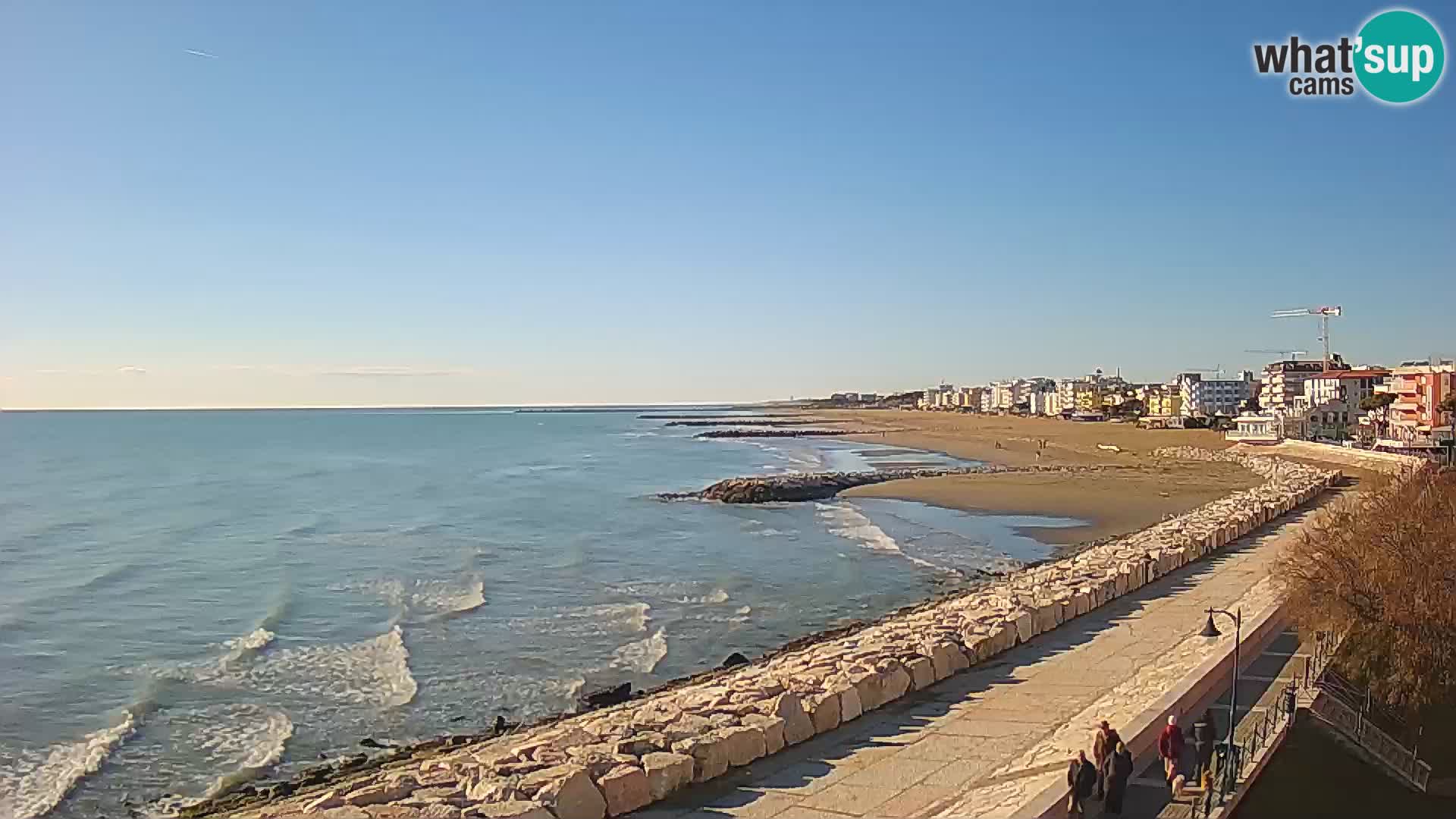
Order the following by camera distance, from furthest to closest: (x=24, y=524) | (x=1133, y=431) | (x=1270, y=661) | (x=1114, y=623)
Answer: (x=1133, y=431)
(x=24, y=524)
(x=1114, y=623)
(x=1270, y=661)

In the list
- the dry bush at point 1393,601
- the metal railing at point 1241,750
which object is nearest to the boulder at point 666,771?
the metal railing at point 1241,750

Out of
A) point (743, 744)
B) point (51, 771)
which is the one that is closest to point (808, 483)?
point (51, 771)

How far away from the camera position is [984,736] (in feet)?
39.7

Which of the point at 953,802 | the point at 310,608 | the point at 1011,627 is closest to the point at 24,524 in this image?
the point at 310,608

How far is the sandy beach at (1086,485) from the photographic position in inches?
1542

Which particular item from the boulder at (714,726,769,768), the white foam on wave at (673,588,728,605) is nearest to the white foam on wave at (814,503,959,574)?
the white foam on wave at (673,588,728,605)

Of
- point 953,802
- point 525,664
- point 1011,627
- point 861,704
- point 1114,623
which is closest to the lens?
point 953,802

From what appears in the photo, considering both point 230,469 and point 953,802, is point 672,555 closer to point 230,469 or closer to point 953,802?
point 953,802

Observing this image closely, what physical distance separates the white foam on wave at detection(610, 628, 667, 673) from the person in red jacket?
Answer: 9.68 metres

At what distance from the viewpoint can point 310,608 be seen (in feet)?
84.8

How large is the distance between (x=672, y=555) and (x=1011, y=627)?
16.6m

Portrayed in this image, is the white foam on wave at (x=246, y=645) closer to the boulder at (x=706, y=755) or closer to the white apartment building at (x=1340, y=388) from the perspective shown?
the boulder at (x=706, y=755)

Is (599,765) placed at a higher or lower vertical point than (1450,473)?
lower

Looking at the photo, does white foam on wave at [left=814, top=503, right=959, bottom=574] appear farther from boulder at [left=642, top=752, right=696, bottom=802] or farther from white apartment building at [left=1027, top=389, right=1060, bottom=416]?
white apartment building at [left=1027, top=389, right=1060, bottom=416]
